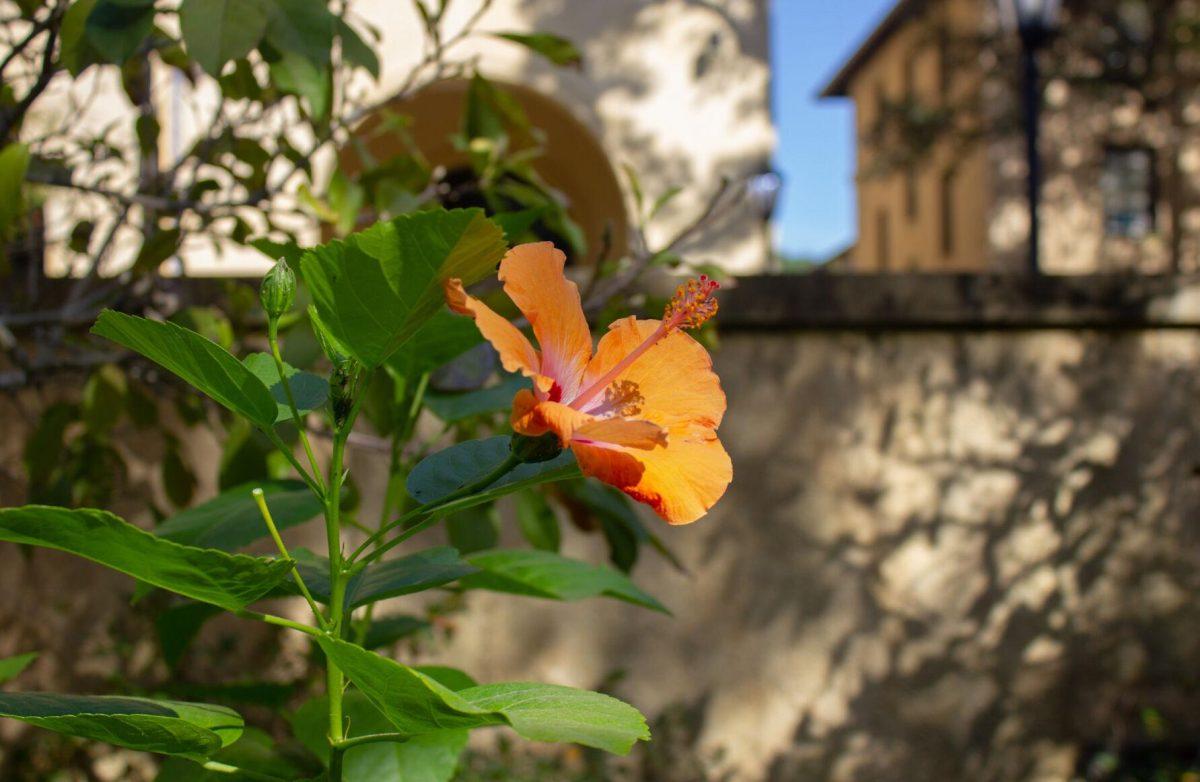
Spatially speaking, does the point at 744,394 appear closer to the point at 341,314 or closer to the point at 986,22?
the point at 341,314

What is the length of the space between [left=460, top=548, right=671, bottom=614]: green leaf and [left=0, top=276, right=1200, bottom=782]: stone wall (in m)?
1.87

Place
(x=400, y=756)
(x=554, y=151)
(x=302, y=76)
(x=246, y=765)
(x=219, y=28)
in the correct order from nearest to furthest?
(x=400, y=756), (x=246, y=765), (x=219, y=28), (x=302, y=76), (x=554, y=151)

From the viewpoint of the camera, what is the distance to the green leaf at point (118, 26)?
3.57ft

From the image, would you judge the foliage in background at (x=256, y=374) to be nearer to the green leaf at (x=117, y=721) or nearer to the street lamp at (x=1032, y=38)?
the green leaf at (x=117, y=721)

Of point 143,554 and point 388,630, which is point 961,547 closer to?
point 388,630

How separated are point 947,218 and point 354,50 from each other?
1863cm

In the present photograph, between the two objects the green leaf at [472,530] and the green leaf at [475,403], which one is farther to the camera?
the green leaf at [472,530]

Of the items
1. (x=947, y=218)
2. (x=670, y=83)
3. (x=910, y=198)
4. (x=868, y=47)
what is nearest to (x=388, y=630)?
(x=670, y=83)

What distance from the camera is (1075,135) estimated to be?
15.0 meters

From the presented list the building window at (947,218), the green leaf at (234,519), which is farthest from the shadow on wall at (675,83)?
the building window at (947,218)

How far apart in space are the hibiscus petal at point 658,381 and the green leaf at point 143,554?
0.23 meters

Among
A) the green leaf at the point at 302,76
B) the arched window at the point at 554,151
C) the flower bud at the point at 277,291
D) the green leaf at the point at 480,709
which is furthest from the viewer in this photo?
the arched window at the point at 554,151

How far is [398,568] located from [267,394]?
0.59 ft

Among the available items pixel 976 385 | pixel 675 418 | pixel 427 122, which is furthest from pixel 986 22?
pixel 675 418
